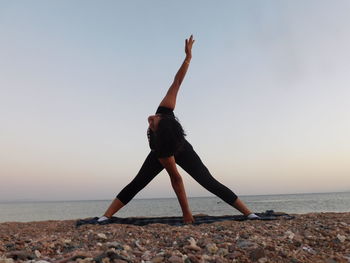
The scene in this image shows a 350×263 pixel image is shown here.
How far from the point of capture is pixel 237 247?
3518 mm

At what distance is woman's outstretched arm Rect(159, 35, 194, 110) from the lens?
23.4 feet

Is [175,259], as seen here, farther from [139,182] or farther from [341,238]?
[139,182]

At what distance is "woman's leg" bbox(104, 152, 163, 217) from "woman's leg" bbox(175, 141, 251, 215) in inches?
22.2

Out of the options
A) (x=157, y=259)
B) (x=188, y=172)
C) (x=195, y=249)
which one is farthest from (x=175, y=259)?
(x=188, y=172)

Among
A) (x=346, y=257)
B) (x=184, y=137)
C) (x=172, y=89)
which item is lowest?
(x=346, y=257)

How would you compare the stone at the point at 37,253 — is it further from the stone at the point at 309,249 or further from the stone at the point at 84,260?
the stone at the point at 309,249

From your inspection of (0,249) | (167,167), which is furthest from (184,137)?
(0,249)

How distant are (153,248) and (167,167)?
342 centimetres

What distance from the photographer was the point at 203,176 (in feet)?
24.2

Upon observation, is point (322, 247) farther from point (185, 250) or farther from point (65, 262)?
point (65, 262)

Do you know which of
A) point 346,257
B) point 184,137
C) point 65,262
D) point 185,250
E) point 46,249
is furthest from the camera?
point 184,137

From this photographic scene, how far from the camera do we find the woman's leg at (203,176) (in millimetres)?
7176

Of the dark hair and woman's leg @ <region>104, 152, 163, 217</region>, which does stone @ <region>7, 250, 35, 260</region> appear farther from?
woman's leg @ <region>104, 152, 163, 217</region>

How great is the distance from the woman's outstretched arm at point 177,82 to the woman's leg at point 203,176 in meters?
0.97
